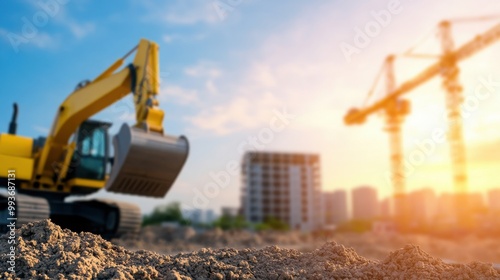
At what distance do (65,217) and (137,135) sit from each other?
3637mm

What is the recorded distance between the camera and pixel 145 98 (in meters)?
7.75

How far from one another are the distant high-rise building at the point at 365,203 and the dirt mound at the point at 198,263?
2722 inches

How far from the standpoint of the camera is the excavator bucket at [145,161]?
701 centimetres

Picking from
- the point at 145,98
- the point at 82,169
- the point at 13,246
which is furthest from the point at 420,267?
the point at 82,169

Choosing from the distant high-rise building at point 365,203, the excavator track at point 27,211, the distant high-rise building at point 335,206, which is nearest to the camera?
the excavator track at point 27,211

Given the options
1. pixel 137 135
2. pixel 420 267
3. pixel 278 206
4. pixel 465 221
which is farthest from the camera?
pixel 278 206

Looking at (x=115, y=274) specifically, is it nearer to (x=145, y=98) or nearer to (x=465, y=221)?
(x=145, y=98)

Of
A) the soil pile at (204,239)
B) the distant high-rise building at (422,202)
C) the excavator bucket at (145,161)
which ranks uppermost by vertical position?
the excavator bucket at (145,161)

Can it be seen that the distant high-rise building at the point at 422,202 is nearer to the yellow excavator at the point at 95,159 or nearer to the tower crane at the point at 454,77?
the tower crane at the point at 454,77

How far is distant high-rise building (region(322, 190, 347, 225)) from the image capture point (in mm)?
74938

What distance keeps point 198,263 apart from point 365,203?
7108 centimetres

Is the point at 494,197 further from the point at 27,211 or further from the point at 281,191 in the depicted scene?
the point at 27,211

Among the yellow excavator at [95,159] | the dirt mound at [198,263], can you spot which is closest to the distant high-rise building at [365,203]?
the yellow excavator at [95,159]

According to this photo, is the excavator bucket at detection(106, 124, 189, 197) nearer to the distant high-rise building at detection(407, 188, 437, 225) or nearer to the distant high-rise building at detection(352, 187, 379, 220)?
the distant high-rise building at detection(407, 188, 437, 225)
